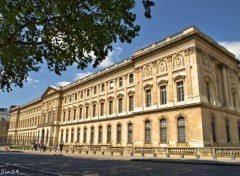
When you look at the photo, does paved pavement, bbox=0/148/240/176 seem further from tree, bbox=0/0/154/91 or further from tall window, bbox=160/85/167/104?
tall window, bbox=160/85/167/104

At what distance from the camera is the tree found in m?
11.8

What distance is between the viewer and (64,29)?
1298 centimetres

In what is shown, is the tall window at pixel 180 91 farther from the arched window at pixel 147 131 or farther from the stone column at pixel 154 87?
the arched window at pixel 147 131

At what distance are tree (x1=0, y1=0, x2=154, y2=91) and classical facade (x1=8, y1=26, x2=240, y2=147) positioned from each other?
1529 centimetres

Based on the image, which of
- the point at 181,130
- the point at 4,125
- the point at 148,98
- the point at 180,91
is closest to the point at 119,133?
the point at 148,98

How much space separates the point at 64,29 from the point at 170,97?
18.3m

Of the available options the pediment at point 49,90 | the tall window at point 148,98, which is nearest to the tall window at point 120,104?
the tall window at point 148,98

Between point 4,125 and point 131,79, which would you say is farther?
point 4,125

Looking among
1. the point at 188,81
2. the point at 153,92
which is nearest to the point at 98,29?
the point at 188,81

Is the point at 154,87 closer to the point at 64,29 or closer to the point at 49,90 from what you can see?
the point at 64,29

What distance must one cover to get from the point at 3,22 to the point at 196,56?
67.6ft

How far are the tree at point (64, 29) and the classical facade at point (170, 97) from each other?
602 inches

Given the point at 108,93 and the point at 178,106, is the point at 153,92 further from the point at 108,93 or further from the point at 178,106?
the point at 108,93

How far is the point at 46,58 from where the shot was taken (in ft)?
48.9
